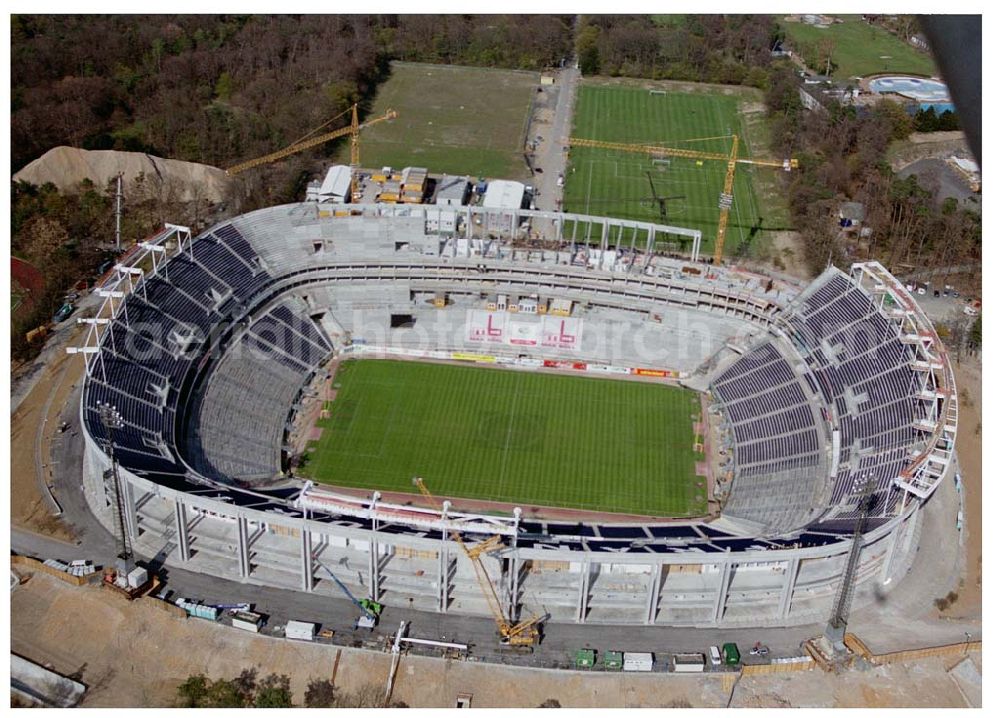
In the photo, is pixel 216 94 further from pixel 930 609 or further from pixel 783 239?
pixel 930 609

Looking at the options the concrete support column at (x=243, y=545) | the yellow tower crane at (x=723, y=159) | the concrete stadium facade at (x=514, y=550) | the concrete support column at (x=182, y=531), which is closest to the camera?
the concrete stadium facade at (x=514, y=550)

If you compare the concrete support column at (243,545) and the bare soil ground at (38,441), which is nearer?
the concrete support column at (243,545)

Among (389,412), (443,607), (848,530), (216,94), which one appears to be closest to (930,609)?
(848,530)

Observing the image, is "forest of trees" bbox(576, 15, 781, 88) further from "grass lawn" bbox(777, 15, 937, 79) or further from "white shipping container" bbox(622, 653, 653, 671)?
"white shipping container" bbox(622, 653, 653, 671)

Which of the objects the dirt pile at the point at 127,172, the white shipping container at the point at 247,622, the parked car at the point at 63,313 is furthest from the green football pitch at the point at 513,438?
the dirt pile at the point at 127,172

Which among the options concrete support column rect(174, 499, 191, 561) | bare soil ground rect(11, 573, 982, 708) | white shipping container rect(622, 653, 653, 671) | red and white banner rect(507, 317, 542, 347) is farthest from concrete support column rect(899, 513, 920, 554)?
concrete support column rect(174, 499, 191, 561)

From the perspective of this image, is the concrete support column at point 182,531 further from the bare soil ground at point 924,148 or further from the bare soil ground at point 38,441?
the bare soil ground at point 924,148
